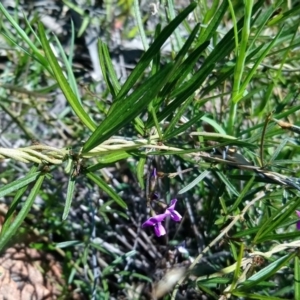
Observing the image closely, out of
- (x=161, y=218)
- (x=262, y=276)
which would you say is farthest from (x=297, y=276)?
(x=161, y=218)

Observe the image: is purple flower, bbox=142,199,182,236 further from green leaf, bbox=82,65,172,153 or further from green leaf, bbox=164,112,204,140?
green leaf, bbox=82,65,172,153

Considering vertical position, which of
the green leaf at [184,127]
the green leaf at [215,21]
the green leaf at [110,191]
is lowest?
the green leaf at [110,191]

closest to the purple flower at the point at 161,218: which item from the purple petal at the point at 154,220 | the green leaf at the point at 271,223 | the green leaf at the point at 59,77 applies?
the purple petal at the point at 154,220

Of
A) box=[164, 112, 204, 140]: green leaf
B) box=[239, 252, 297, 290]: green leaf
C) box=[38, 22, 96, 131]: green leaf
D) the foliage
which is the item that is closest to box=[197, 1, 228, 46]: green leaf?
the foliage

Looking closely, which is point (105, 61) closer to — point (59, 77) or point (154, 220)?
point (59, 77)

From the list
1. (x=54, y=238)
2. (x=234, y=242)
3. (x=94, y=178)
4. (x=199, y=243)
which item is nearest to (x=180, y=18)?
(x=94, y=178)

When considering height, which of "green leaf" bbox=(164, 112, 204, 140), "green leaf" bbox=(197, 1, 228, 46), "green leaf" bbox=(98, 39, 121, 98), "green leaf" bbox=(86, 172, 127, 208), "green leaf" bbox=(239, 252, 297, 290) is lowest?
"green leaf" bbox=(239, 252, 297, 290)

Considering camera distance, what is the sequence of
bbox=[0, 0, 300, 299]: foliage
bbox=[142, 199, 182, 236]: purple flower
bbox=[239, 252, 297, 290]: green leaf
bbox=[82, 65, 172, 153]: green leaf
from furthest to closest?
bbox=[142, 199, 182, 236]: purple flower → bbox=[239, 252, 297, 290]: green leaf → bbox=[0, 0, 300, 299]: foliage → bbox=[82, 65, 172, 153]: green leaf

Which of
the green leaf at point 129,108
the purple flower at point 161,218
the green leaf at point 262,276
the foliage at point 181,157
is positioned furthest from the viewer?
the purple flower at point 161,218

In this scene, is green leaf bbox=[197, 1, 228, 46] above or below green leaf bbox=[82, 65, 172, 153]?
above

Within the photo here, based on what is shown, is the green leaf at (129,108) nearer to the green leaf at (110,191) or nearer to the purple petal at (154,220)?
→ the green leaf at (110,191)

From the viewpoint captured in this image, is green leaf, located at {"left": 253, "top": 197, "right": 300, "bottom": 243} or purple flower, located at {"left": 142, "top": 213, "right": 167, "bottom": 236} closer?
green leaf, located at {"left": 253, "top": 197, "right": 300, "bottom": 243}
